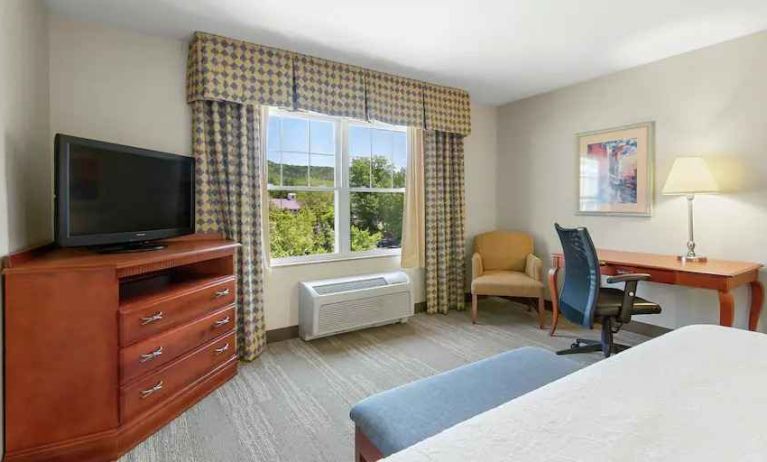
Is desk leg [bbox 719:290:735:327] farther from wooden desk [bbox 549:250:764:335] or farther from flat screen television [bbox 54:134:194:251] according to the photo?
flat screen television [bbox 54:134:194:251]

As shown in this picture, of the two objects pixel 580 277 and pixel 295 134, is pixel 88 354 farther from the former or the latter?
pixel 580 277

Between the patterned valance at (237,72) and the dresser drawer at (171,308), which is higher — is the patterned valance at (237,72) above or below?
above

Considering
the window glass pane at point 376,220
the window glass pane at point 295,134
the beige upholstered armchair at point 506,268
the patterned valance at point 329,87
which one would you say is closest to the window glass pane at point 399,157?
the window glass pane at point 376,220

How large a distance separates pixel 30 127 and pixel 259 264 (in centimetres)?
155

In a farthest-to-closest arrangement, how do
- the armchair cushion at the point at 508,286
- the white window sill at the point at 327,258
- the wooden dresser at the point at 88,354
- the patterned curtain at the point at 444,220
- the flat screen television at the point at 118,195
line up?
the patterned curtain at the point at 444,220 → the armchair cushion at the point at 508,286 → the white window sill at the point at 327,258 → the flat screen television at the point at 118,195 → the wooden dresser at the point at 88,354

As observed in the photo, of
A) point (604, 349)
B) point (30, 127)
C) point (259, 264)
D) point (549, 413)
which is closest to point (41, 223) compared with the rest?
point (30, 127)

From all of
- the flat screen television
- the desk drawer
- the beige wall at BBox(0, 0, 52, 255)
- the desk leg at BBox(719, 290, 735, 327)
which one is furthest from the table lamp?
the beige wall at BBox(0, 0, 52, 255)

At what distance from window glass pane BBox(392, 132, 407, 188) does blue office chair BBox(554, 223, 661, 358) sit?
172 cm

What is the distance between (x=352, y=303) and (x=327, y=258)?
504mm

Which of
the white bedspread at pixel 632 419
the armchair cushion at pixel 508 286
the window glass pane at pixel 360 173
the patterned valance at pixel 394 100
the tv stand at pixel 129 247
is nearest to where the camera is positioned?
the white bedspread at pixel 632 419

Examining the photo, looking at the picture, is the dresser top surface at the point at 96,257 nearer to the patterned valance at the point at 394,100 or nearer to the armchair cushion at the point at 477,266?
the patterned valance at the point at 394,100

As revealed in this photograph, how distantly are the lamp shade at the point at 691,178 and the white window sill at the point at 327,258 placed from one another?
2.37 metres

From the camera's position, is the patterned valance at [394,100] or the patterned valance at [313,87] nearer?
the patterned valance at [313,87]

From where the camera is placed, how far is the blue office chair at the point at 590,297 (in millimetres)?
2588
